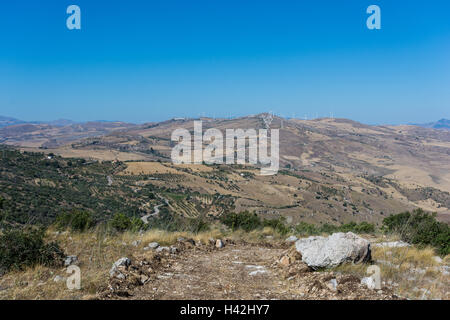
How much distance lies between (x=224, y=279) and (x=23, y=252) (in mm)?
4470

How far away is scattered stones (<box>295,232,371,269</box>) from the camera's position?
668 centimetres

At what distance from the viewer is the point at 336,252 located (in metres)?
6.71

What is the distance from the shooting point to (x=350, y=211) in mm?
95000

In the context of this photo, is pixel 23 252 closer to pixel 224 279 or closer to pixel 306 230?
pixel 224 279

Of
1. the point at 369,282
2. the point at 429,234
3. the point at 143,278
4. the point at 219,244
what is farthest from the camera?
the point at 219,244

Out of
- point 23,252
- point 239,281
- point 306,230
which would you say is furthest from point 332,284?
point 306,230

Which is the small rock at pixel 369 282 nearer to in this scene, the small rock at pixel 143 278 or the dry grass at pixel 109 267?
the dry grass at pixel 109 267

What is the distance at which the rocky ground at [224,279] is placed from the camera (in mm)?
5418

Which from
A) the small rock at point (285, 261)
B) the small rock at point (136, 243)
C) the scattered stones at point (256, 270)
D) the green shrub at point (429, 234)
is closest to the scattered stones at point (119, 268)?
the small rock at point (136, 243)

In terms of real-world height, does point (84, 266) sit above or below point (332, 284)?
below
